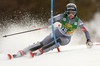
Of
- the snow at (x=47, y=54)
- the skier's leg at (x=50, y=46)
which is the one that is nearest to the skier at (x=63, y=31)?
the skier's leg at (x=50, y=46)

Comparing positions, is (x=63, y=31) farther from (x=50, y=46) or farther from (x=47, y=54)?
(x=47, y=54)

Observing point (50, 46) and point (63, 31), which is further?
point (63, 31)

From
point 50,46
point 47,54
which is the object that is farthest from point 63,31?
point 47,54

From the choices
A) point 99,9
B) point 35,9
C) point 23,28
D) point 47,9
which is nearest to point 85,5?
point 99,9

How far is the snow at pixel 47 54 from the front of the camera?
2.17 m

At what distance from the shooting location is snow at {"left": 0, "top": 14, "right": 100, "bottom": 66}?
7.13 ft

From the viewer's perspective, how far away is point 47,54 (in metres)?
2.86

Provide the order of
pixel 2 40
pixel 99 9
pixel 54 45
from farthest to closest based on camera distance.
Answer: pixel 99 9, pixel 2 40, pixel 54 45

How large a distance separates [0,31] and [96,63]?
5.14 metres

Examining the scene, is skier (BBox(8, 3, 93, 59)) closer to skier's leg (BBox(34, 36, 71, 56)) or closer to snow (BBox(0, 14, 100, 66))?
skier's leg (BBox(34, 36, 71, 56))

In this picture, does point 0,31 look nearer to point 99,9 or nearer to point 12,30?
point 12,30

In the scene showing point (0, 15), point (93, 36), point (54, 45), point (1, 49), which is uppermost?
point (0, 15)

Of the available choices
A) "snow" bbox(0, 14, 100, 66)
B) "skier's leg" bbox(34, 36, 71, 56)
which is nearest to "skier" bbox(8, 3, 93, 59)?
"skier's leg" bbox(34, 36, 71, 56)

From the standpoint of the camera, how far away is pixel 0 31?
6.58m
